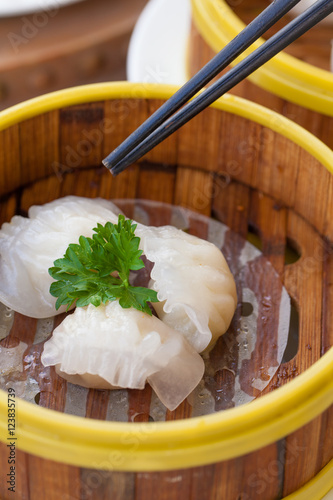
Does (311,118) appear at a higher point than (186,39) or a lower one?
lower

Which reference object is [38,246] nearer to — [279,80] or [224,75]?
[224,75]

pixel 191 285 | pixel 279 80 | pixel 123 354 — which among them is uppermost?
pixel 279 80

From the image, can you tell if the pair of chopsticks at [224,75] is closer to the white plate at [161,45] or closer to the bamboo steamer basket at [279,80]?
the bamboo steamer basket at [279,80]

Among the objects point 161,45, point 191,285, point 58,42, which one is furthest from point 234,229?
point 58,42

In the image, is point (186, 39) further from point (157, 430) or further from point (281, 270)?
point (157, 430)

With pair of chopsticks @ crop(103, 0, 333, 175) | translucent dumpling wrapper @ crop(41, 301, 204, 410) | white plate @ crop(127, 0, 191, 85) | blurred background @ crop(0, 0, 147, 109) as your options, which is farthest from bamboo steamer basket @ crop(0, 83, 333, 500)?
blurred background @ crop(0, 0, 147, 109)

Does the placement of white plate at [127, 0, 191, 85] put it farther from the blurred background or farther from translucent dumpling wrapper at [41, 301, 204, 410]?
translucent dumpling wrapper at [41, 301, 204, 410]

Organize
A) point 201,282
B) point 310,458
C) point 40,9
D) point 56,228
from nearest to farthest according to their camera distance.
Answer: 1. point 310,458
2. point 201,282
3. point 56,228
4. point 40,9

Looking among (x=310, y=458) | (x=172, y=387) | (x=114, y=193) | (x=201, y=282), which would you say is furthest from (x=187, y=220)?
(x=310, y=458)
